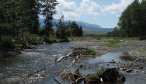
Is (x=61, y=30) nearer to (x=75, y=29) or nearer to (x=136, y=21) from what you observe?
(x=136, y=21)

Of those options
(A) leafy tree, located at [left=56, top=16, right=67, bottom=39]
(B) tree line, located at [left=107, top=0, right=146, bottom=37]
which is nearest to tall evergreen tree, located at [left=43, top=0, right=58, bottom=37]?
(A) leafy tree, located at [left=56, top=16, right=67, bottom=39]

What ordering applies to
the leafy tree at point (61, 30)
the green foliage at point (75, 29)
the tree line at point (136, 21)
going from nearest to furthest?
the leafy tree at point (61, 30), the tree line at point (136, 21), the green foliage at point (75, 29)

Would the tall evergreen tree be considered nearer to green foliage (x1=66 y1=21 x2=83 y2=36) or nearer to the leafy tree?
the leafy tree

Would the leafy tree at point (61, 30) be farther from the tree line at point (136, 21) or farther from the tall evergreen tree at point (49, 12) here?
the tree line at point (136, 21)

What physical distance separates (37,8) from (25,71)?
4140 inches

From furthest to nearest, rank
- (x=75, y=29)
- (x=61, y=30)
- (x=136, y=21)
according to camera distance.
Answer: (x=75, y=29) < (x=136, y=21) < (x=61, y=30)

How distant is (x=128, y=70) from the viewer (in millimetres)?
41531

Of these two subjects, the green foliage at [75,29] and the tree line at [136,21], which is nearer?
the tree line at [136,21]

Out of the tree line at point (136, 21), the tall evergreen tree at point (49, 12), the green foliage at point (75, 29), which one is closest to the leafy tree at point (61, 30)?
the tall evergreen tree at point (49, 12)

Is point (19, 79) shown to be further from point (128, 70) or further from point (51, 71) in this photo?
point (128, 70)

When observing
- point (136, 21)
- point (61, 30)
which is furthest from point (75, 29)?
point (61, 30)

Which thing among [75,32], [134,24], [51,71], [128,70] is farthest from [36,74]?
[75,32]

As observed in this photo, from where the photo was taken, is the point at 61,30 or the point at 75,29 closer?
the point at 61,30

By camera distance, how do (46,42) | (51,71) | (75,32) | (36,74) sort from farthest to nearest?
(75,32)
(46,42)
(51,71)
(36,74)
